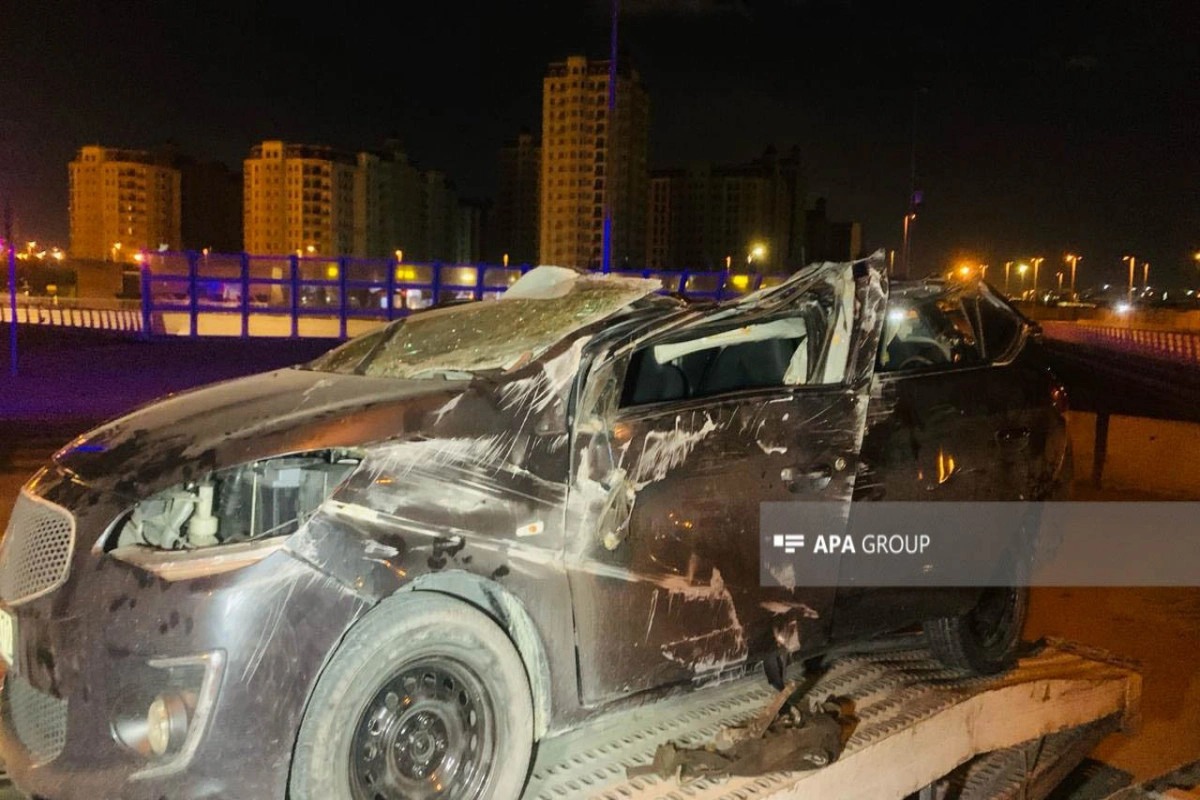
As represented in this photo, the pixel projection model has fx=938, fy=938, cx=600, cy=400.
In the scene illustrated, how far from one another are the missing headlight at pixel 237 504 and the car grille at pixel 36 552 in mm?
158

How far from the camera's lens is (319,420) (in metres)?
2.68

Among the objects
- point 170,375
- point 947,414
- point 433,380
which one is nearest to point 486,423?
point 433,380

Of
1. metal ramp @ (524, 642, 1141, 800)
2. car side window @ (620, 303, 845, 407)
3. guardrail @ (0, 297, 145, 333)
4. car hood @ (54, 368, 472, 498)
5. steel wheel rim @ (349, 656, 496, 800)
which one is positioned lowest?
metal ramp @ (524, 642, 1141, 800)

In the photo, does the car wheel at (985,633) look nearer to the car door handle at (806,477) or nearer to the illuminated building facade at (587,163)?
the car door handle at (806,477)

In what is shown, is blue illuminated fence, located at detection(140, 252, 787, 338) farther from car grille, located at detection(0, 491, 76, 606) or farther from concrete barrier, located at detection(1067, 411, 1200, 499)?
car grille, located at detection(0, 491, 76, 606)

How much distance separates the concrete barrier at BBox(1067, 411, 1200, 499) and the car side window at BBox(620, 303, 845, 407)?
748cm

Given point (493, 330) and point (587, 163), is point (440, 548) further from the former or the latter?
point (587, 163)

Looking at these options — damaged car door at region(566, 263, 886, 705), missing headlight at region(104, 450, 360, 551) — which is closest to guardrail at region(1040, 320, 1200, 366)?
damaged car door at region(566, 263, 886, 705)

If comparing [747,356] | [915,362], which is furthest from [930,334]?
[747,356]

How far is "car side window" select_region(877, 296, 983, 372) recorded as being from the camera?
13.7ft

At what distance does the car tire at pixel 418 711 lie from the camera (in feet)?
7.83

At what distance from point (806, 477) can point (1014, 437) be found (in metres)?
1.42

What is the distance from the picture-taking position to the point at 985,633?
4320 mm

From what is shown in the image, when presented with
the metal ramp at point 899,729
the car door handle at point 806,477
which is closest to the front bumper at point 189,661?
the metal ramp at point 899,729
